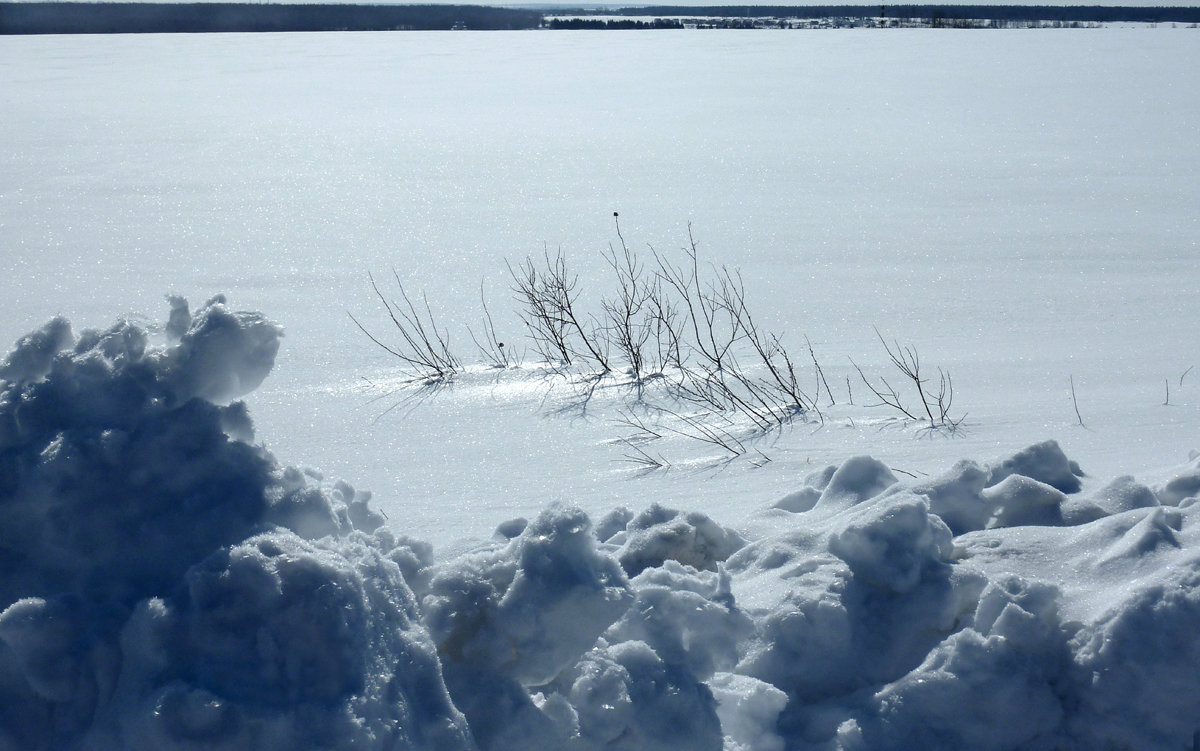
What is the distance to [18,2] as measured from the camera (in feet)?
211

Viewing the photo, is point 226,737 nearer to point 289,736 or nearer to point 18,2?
point 289,736

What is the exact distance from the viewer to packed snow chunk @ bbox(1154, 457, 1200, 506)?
2.87 m

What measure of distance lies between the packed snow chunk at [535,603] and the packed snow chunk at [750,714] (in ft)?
1.18

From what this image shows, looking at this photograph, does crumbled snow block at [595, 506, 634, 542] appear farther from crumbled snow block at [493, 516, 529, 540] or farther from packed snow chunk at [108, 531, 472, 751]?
packed snow chunk at [108, 531, 472, 751]

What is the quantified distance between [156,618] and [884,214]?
370 inches

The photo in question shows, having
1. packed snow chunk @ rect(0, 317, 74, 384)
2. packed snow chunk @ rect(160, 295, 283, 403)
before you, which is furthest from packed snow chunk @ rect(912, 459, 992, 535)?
packed snow chunk @ rect(0, 317, 74, 384)

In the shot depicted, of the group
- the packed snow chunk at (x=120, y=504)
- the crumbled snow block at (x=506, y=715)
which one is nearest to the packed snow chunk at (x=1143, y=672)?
the crumbled snow block at (x=506, y=715)

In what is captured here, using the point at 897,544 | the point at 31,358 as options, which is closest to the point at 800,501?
the point at 897,544

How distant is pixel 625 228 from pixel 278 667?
813 centimetres

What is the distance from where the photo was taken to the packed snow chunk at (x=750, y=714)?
2.10 meters

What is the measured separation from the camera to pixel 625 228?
958 centimetres

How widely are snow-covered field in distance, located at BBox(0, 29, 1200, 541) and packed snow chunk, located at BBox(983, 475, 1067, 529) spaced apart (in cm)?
83

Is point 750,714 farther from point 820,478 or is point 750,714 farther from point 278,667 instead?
point 820,478

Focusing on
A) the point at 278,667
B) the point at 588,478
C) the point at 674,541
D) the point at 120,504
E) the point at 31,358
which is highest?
the point at 31,358
